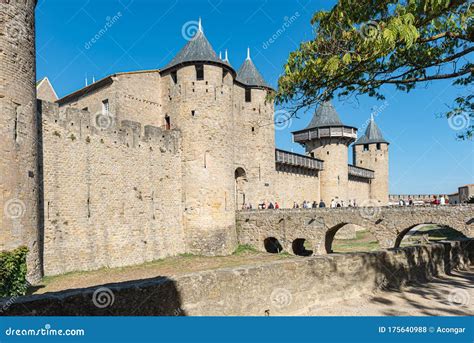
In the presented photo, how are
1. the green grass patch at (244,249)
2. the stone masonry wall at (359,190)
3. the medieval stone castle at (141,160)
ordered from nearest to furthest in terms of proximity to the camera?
1. the medieval stone castle at (141,160)
2. the green grass patch at (244,249)
3. the stone masonry wall at (359,190)

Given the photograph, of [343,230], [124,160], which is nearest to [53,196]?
[124,160]

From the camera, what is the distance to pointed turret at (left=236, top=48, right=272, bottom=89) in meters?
23.3

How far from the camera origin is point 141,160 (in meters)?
16.0

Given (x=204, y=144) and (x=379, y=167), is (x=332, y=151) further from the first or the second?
(x=204, y=144)

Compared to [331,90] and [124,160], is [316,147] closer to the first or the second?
[124,160]

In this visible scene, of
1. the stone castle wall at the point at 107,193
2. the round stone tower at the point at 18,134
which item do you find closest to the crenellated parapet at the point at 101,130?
the stone castle wall at the point at 107,193

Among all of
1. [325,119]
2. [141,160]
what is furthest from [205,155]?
[325,119]

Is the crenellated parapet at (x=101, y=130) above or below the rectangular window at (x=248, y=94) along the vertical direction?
below

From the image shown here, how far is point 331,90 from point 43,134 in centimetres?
1002

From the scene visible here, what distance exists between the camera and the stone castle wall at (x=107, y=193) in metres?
12.6

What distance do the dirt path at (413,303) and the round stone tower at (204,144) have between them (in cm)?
1191

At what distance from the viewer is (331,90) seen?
6855 mm

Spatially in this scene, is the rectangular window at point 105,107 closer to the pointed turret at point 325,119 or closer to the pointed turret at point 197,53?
the pointed turret at point 197,53

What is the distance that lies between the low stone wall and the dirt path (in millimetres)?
210
